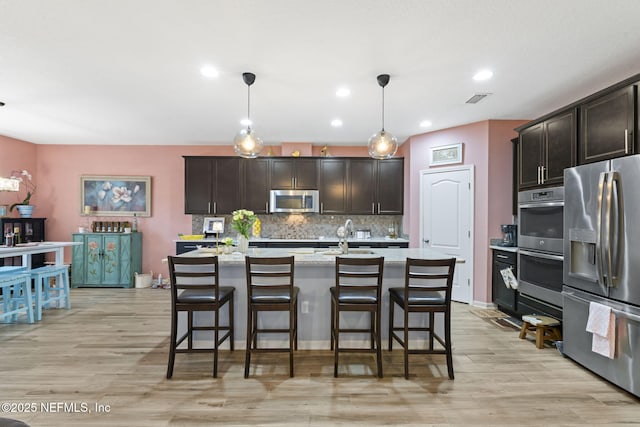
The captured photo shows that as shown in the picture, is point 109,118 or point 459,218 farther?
point 459,218

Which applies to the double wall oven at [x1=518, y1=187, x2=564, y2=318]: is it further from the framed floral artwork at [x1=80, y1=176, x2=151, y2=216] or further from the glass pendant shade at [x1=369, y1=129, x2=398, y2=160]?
the framed floral artwork at [x1=80, y1=176, x2=151, y2=216]

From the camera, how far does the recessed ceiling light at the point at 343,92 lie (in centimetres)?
346

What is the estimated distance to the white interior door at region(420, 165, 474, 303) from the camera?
474 centimetres

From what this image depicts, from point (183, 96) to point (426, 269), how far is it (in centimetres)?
342

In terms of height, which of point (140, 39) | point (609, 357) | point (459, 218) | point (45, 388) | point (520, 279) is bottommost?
point (45, 388)

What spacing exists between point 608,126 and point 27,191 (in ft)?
28.9

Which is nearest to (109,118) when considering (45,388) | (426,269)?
(45,388)

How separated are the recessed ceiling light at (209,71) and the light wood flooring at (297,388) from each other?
9.15ft

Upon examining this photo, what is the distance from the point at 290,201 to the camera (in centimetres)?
570

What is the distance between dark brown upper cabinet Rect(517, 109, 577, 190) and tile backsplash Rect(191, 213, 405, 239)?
2.53 metres

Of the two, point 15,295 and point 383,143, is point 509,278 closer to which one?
point 383,143

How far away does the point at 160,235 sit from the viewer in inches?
242

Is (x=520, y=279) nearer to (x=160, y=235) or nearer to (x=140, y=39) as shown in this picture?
(x=140, y=39)

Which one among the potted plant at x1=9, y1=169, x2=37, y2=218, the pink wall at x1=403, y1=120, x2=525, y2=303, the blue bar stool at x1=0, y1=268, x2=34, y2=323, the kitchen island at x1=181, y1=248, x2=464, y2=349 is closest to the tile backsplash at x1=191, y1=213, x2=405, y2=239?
the pink wall at x1=403, y1=120, x2=525, y2=303
